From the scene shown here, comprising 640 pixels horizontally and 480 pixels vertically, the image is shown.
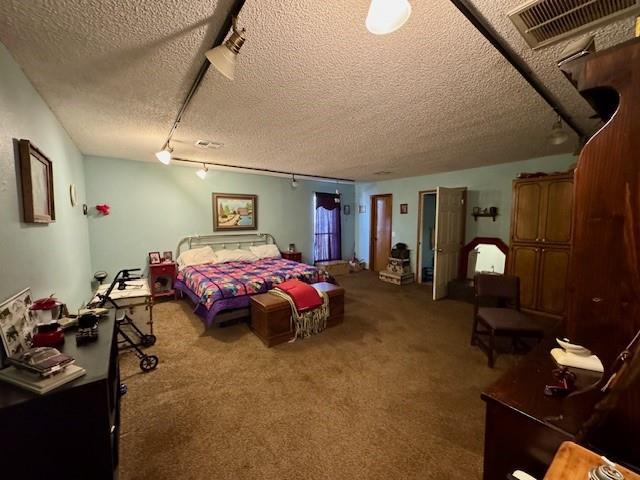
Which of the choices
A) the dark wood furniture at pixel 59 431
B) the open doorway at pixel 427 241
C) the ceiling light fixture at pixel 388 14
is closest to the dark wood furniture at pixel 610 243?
the ceiling light fixture at pixel 388 14

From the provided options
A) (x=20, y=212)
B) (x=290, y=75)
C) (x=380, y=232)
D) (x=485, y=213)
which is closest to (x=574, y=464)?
(x=290, y=75)

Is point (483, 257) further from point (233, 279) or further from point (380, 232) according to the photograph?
point (233, 279)

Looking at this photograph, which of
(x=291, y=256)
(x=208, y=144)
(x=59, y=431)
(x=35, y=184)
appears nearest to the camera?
(x=59, y=431)

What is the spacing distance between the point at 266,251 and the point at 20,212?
13.4ft

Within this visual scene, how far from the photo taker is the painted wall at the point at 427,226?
19.3 ft

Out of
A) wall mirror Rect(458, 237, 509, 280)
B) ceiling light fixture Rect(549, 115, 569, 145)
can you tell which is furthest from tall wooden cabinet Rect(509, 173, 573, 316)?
ceiling light fixture Rect(549, 115, 569, 145)

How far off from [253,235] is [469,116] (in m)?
4.52

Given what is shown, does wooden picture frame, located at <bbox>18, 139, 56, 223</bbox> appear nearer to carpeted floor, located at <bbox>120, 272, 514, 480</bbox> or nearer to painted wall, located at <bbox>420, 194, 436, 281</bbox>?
carpeted floor, located at <bbox>120, 272, 514, 480</bbox>

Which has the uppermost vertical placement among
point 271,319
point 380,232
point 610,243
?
point 610,243

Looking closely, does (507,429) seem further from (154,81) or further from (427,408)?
(154,81)

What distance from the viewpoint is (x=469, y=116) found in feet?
8.14

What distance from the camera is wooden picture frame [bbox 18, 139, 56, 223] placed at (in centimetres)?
160

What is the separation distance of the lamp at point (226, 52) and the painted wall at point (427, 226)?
5.36 m

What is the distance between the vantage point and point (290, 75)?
69.9 inches
